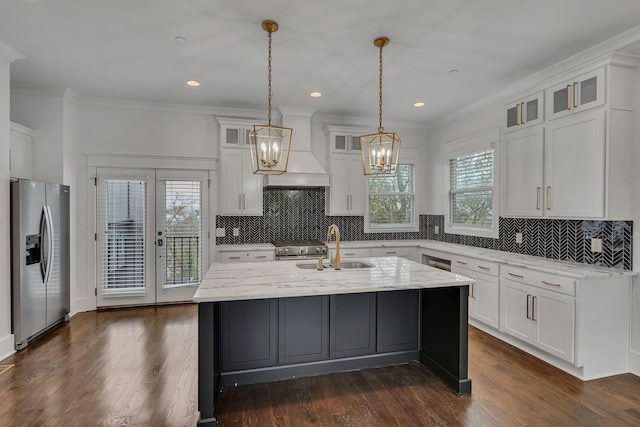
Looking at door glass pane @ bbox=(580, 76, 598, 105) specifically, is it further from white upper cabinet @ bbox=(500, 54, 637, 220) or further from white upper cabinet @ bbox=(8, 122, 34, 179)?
white upper cabinet @ bbox=(8, 122, 34, 179)

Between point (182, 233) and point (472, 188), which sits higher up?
point (472, 188)

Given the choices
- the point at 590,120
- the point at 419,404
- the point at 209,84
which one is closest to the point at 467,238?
the point at 590,120

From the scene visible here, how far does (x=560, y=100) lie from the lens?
3.27m

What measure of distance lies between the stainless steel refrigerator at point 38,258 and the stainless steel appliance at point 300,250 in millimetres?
Answer: 2558

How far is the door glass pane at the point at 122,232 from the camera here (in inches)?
183

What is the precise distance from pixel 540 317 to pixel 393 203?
289 cm

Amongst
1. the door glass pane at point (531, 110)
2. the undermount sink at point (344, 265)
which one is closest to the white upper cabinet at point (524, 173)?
the door glass pane at point (531, 110)

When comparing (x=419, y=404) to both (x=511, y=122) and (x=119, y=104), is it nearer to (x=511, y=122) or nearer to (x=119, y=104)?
(x=511, y=122)

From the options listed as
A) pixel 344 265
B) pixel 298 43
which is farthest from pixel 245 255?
pixel 298 43

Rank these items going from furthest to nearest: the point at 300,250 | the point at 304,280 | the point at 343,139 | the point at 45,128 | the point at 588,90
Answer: the point at 343,139 → the point at 300,250 → the point at 45,128 → the point at 588,90 → the point at 304,280

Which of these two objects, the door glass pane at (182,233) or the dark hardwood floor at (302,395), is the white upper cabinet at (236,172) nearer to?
the door glass pane at (182,233)

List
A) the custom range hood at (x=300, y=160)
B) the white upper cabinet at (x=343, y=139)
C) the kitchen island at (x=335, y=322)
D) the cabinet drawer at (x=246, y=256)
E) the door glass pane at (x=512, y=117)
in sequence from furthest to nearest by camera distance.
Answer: the white upper cabinet at (x=343, y=139), the custom range hood at (x=300, y=160), the cabinet drawer at (x=246, y=256), the door glass pane at (x=512, y=117), the kitchen island at (x=335, y=322)

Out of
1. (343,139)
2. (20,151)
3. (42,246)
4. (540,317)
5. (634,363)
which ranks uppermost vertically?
(343,139)

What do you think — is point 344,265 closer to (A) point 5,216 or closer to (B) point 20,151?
(A) point 5,216
